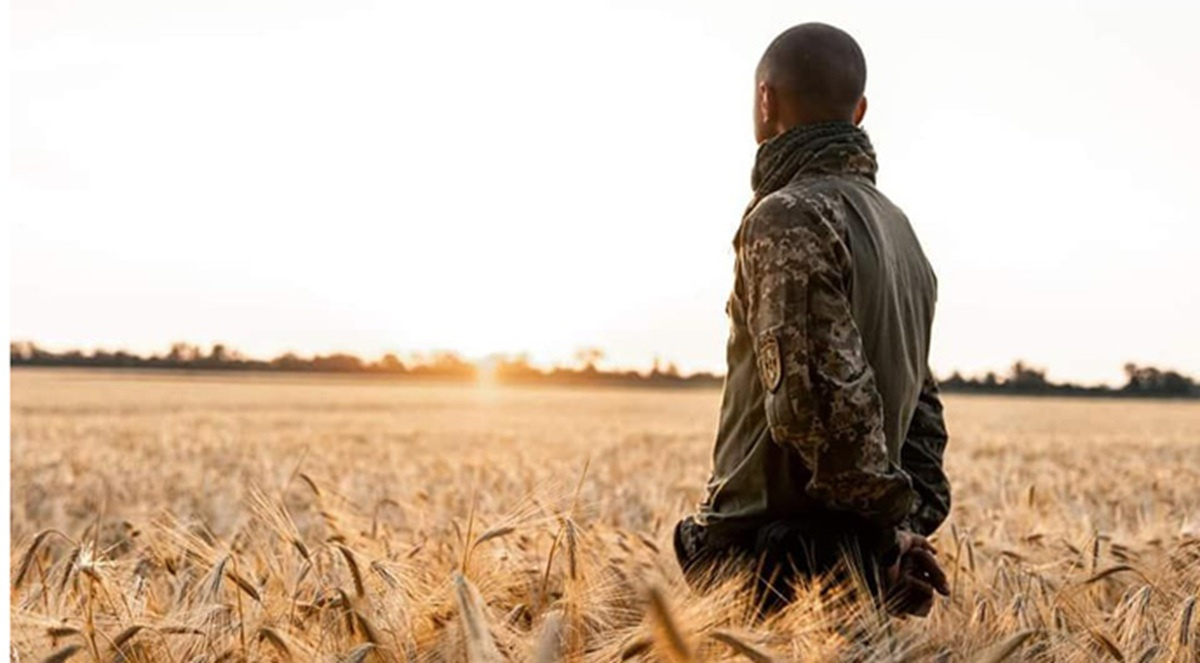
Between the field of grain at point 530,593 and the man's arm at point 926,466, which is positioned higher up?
the man's arm at point 926,466

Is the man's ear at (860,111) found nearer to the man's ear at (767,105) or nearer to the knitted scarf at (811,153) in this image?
the knitted scarf at (811,153)

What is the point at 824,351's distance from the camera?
281 cm

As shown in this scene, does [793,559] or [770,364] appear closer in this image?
[770,364]

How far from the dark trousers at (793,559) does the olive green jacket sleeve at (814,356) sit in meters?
0.15

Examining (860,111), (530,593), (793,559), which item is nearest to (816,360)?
(793,559)

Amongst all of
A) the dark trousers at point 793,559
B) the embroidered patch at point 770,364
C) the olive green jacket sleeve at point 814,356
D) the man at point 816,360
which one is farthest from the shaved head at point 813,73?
the dark trousers at point 793,559

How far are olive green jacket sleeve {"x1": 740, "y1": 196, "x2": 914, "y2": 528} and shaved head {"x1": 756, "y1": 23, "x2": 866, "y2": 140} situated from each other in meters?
0.31

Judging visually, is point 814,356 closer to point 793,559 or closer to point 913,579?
point 793,559

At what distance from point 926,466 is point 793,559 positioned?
603 millimetres

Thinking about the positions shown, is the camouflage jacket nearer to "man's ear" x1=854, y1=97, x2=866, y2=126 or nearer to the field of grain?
"man's ear" x1=854, y1=97, x2=866, y2=126

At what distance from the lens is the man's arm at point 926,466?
3.41 meters

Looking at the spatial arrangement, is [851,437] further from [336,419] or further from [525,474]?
[336,419]

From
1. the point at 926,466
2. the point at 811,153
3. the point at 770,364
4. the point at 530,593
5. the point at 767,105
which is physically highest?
the point at 767,105

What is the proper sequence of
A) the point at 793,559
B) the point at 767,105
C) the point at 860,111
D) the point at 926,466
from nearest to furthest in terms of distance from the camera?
1. the point at 793,559
2. the point at 767,105
3. the point at 860,111
4. the point at 926,466
